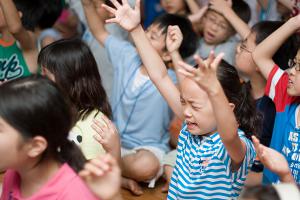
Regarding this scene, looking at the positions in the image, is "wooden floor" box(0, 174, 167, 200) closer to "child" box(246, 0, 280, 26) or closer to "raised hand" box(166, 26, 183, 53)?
"raised hand" box(166, 26, 183, 53)

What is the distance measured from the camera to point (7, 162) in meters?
1.24

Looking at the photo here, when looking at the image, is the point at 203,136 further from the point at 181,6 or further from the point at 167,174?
the point at 181,6

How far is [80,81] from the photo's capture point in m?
1.83

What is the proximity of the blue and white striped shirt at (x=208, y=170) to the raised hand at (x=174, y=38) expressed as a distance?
0.37m

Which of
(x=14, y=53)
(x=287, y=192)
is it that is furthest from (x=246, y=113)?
(x=14, y=53)

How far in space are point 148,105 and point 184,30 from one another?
433mm

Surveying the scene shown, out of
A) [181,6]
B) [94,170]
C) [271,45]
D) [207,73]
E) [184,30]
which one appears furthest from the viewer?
[181,6]

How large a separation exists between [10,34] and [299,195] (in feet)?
5.73

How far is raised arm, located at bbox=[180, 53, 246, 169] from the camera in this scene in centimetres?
120

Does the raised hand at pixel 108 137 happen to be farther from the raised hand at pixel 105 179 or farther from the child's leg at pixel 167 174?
the child's leg at pixel 167 174

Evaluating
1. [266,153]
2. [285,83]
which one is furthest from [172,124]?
[266,153]

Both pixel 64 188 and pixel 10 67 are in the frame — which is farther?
pixel 10 67

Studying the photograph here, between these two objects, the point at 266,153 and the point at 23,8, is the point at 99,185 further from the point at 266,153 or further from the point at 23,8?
the point at 23,8

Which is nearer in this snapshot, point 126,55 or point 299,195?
point 299,195
